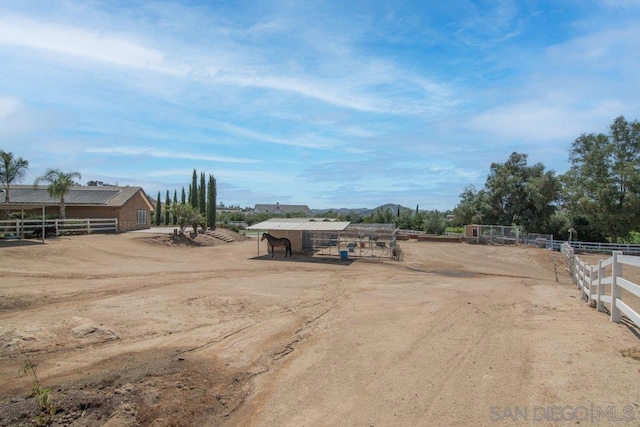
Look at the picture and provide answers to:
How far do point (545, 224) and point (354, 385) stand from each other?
4441cm

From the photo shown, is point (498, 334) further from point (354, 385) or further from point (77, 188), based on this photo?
point (77, 188)

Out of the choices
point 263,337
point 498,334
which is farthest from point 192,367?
point 498,334

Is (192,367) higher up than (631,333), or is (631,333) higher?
(631,333)

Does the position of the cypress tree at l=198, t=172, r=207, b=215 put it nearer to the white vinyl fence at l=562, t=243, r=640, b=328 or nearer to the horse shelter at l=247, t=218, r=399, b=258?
the horse shelter at l=247, t=218, r=399, b=258

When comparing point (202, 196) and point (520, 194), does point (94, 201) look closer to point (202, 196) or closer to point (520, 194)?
point (202, 196)

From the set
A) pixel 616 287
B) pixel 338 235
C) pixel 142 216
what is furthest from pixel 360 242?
pixel 142 216

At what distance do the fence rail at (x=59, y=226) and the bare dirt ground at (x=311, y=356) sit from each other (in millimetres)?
14703

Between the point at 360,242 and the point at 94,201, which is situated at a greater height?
the point at 94,201

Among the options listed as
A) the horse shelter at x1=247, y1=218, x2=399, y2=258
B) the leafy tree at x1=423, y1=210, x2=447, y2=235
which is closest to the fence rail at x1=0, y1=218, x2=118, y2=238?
the horse shelter at x1=247, y1=218, x2=399, y2=258

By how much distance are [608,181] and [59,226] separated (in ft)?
147

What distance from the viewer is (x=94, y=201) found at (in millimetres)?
37000

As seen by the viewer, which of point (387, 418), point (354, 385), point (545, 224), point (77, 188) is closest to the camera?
point (387, 418)

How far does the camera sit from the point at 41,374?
5465 millimetres

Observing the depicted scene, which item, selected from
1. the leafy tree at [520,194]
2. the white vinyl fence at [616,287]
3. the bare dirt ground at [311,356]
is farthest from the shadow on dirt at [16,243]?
the leafy tree at [520,194]
